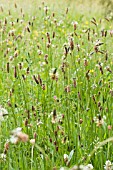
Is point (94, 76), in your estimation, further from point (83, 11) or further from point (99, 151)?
point (83, 11)

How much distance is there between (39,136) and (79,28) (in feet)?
13.8

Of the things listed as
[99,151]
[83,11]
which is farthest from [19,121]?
[83,11]

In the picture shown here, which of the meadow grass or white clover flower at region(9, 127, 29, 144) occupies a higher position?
the meadow grass

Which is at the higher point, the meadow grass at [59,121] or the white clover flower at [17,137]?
the meadow grass at [59,121]

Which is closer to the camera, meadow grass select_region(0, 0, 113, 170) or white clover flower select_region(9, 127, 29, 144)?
white clover flower select_region(9, 127, 29, 144)

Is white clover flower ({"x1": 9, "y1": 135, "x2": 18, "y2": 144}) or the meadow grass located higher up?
the meadow grass

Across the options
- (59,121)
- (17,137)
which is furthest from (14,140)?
(59,121)

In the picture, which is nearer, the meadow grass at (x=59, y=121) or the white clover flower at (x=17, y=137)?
the white clover flower at (x=17, y=137)

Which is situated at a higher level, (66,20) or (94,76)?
(66,20)

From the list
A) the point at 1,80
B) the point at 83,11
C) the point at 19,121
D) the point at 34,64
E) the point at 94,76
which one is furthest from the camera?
the point at 83,11

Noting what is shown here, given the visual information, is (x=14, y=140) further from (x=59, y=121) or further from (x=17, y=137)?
(x=59, y=121)

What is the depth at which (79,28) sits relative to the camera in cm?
652

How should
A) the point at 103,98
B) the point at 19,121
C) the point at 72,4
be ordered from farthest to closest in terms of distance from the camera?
the point at 72,4 → the point at 103,98 → the point at 19,121

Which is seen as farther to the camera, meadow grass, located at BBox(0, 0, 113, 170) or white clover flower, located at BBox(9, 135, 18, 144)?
meadow grass, located at BBox(0, 0, 113, 170)
